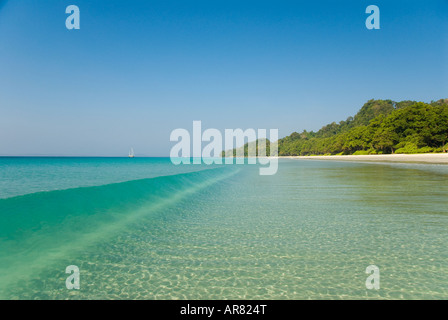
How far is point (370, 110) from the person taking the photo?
19362cm

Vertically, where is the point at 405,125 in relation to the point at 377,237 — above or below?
above

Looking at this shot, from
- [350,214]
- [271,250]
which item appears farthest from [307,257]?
[350,214]

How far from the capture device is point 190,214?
8992 mm

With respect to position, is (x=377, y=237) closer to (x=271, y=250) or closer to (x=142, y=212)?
(x=271, y=250)

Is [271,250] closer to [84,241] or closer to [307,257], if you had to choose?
[307,257]

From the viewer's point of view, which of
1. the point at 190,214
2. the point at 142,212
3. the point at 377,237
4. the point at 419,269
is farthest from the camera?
the point at 142,212

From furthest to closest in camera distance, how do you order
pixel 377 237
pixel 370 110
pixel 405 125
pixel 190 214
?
1. pixel 370 110
2. pixel 405 125
3. pixel 190 214
4. pixel 377 237

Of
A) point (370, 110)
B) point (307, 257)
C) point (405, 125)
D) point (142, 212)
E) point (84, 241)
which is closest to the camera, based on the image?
point (307, 257)

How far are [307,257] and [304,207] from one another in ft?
15.6

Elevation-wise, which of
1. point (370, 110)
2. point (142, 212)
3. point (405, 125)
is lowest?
point (142, 212)
